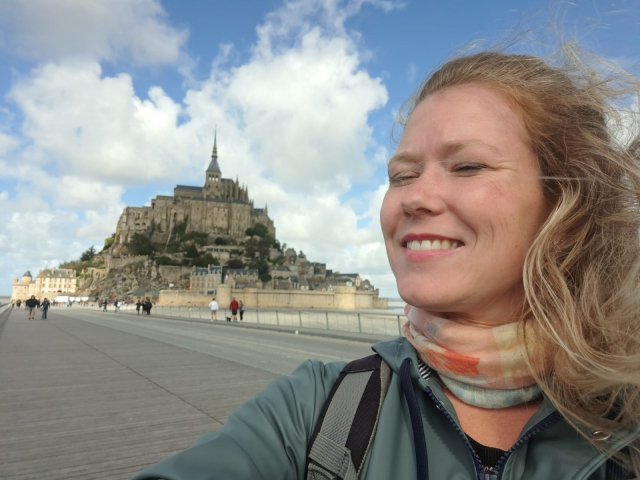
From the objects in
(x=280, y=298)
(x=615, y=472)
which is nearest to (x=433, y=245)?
(x=615, y=472)

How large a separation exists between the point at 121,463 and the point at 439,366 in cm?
305

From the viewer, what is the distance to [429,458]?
107cm

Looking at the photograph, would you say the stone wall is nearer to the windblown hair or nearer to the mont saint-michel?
the mont saint-michel

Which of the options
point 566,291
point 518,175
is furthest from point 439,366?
point 518,175

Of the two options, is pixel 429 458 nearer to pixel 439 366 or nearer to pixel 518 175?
pixel 439 366

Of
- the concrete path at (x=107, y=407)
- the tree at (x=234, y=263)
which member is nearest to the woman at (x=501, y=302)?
the concrete path at (x=107, y=407)

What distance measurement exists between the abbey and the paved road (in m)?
82.4

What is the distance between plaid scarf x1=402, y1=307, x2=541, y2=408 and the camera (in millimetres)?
1148

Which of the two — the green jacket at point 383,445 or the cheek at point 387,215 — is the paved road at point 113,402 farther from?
the cheek at point 387,215

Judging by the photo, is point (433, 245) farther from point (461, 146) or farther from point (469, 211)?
point (461, 146)

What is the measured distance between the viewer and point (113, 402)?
521 centimetres

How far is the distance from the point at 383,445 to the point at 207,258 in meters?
83.5

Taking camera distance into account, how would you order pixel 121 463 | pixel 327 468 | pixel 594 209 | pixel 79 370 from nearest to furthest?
pixel 327 468 → pixel 594 209 → pixel 121 463 → pixel 79 370

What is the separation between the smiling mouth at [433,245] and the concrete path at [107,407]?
9.42ft
